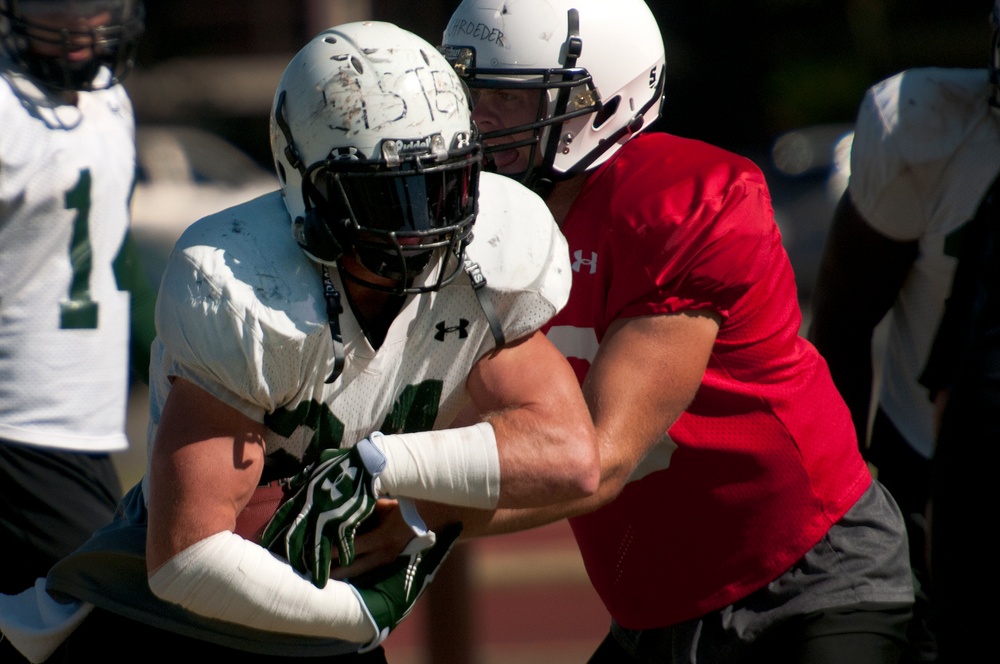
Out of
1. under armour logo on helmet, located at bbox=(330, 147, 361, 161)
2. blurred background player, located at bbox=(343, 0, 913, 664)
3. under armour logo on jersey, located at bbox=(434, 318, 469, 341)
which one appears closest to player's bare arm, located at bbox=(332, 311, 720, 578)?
blurred background player, located at bbox=(343, 0, 913, 664)

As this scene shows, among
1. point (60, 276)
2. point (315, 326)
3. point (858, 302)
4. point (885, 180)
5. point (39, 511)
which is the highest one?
point (315, 326)

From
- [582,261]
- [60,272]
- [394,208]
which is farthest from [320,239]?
[60,272]

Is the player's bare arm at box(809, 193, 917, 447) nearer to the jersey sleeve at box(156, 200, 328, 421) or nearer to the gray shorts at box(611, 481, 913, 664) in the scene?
the gray shorts at box(611, 481, 913, 664)

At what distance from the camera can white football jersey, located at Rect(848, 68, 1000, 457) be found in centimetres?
321

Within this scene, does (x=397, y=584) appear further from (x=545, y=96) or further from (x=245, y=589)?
(x=545, y=96)

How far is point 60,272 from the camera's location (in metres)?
3.40

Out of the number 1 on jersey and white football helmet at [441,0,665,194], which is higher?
white football helmet at [441,0,665,194]

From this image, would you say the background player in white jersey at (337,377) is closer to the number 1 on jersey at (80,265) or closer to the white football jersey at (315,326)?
the white football jersey at (315,326)

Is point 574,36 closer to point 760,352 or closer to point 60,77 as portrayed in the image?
point 760,352

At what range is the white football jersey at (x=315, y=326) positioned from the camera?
185 centimetres

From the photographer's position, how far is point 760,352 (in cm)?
240

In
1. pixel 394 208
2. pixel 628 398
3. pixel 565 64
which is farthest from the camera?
pixel 565 64

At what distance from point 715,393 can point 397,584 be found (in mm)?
694

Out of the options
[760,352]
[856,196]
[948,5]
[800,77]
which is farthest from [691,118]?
[760,352]
